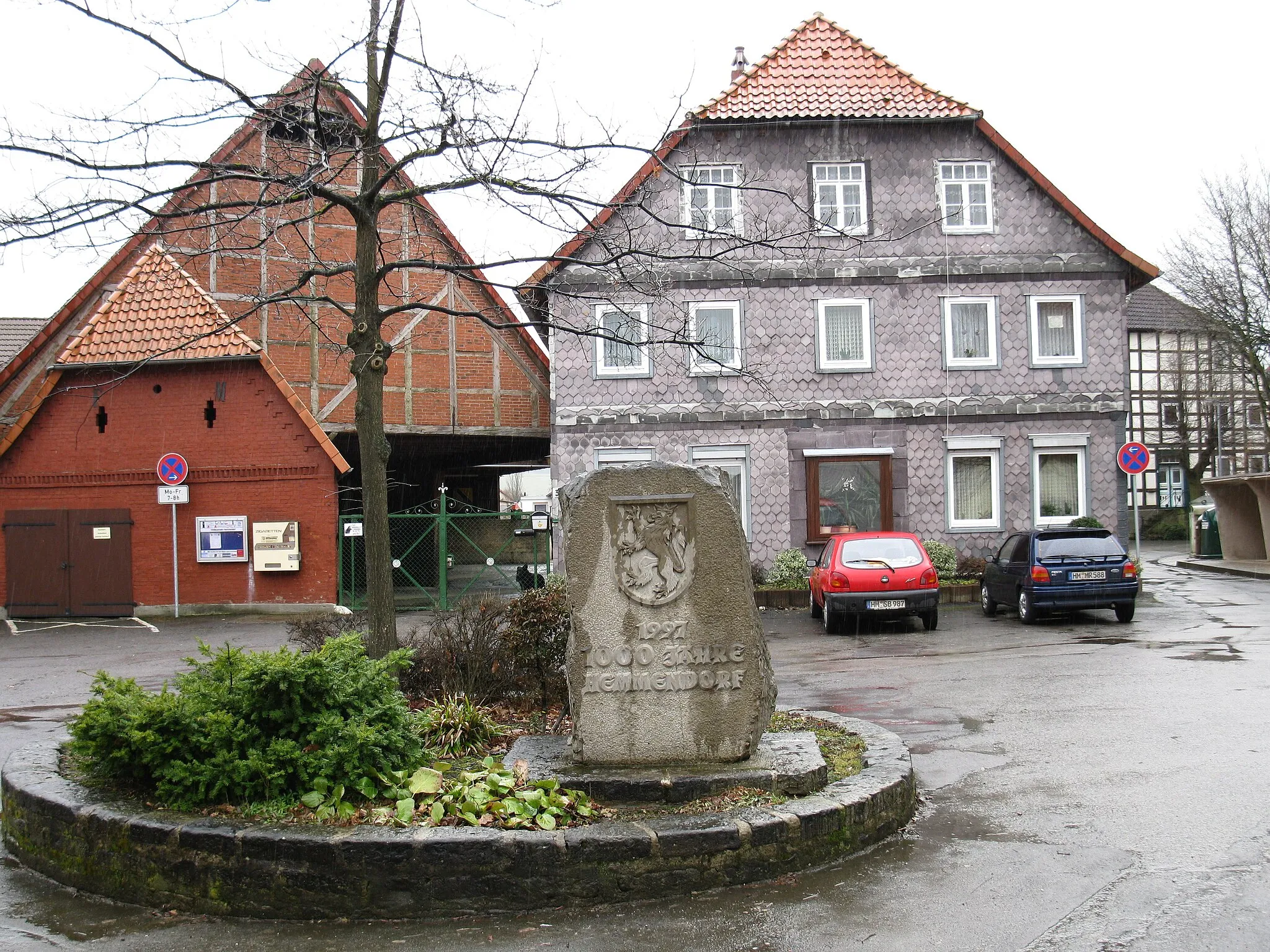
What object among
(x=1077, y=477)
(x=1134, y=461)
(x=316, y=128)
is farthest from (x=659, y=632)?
(x=1077, y=477)

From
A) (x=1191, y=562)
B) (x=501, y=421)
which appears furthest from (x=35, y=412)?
(x=1191, y=562)

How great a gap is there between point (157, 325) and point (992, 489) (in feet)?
57.8

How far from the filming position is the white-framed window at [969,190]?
25953mm

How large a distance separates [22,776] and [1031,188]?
24.2m

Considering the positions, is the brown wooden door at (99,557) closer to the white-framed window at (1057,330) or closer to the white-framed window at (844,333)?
the white-framed window at (844,333)

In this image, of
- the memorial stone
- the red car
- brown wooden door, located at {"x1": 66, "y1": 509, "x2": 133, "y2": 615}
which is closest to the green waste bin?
the red car

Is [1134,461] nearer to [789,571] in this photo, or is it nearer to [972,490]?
[972,490]

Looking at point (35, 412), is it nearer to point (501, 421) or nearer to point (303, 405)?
point (303, 405)

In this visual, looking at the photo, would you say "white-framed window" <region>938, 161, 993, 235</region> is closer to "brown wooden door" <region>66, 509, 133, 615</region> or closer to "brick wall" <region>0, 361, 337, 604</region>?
"brick wall" <region>0, 361, 337, 604</region>

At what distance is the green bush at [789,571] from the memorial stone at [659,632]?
693 inches

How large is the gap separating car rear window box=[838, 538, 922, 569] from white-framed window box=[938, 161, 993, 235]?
33.7 feet

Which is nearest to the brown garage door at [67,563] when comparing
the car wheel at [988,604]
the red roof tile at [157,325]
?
the red roof tile at [157,325]

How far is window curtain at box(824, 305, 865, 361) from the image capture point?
84.5ft

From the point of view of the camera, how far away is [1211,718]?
9523 millimetres
